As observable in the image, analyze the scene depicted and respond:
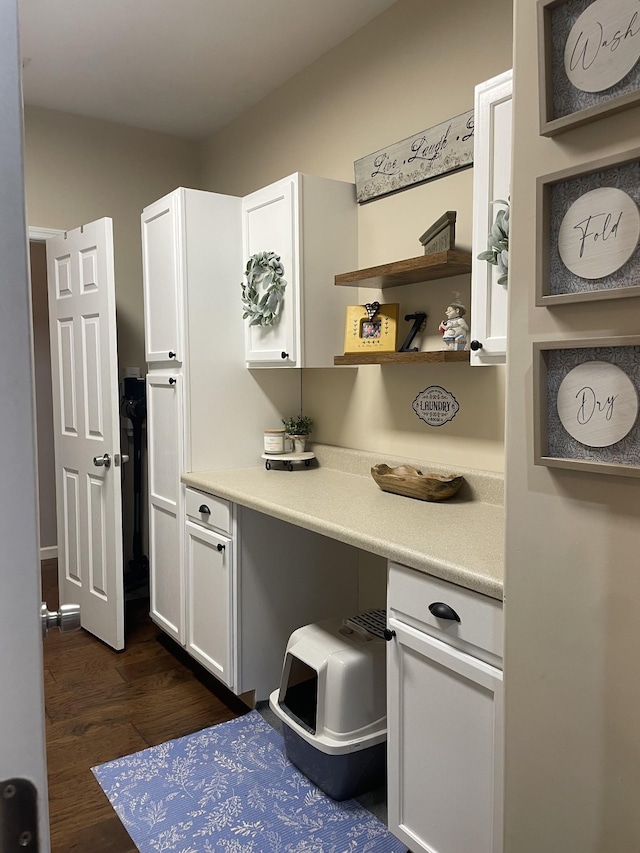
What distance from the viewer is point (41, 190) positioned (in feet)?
11.5

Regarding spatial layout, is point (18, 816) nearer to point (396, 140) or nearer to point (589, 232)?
point (589, 232)

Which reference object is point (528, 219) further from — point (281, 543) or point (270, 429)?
point (270, 429)

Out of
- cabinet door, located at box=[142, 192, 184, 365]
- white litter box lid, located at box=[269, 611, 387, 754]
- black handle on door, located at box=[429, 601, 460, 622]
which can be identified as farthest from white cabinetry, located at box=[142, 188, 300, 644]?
black handle on door, located at box=[429, 601, 460, 622]

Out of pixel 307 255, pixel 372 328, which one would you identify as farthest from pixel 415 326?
pixel 307 255

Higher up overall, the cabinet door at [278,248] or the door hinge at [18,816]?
the cabinet door at [278,248]

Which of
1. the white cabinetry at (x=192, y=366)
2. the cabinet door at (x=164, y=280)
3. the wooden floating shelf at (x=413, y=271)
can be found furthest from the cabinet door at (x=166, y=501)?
the wooden floating shelf at (x=413, y=271)

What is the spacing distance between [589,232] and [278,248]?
181cm

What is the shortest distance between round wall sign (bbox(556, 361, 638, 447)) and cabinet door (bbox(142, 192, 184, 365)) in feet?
6.52

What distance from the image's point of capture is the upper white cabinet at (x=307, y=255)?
8.68 ft

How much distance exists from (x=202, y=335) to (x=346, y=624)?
4.48 feet

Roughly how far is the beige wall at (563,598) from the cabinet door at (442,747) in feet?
0.68

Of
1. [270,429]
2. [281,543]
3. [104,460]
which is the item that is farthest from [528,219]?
[104,460]

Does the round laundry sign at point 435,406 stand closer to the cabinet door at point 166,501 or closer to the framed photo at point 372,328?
the framed photo at point 372,328

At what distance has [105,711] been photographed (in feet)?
8.58
